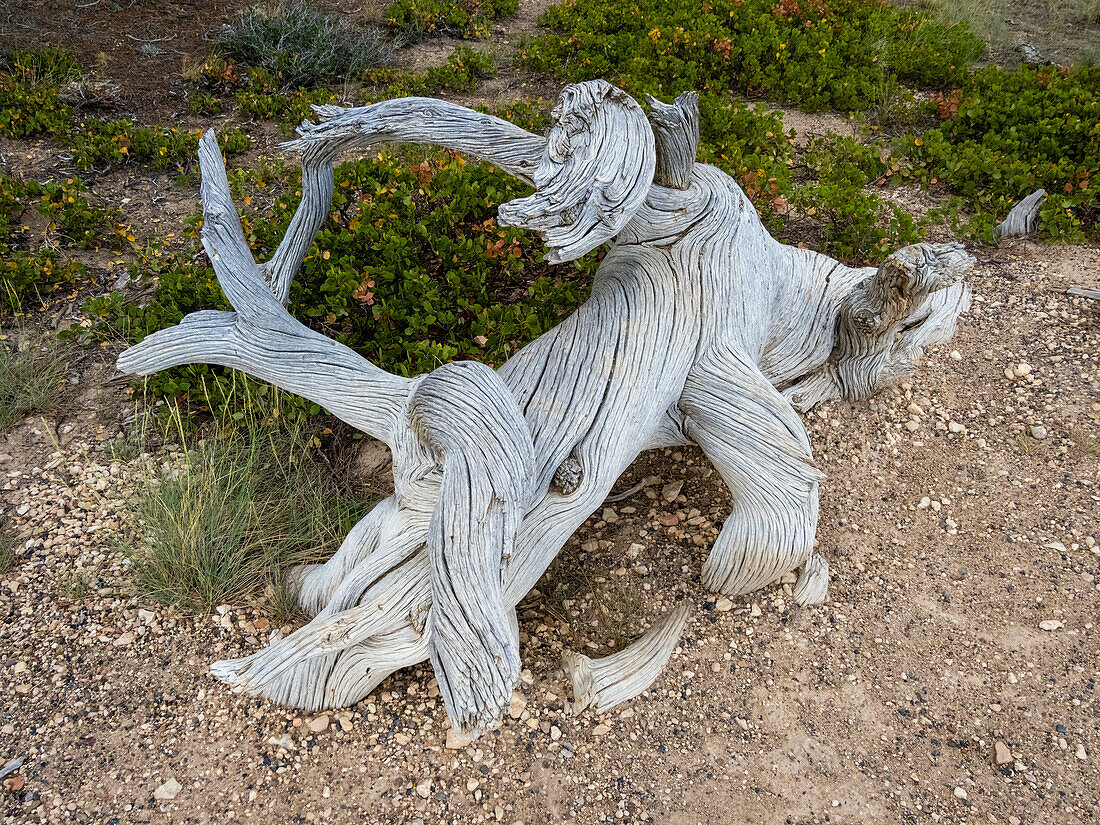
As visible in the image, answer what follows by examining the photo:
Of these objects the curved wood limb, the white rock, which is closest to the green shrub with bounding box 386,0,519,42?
the curved wood limb

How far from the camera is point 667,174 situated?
354 centimetres

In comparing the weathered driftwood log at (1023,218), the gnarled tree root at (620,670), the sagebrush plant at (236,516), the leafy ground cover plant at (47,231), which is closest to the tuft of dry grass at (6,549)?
the sagebrush plant at (236,516)

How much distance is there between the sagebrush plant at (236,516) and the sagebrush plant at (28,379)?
93 cm

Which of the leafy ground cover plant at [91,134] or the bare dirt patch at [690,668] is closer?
the bare dirt patch at [690,668]

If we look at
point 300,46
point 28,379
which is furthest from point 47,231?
point 300,46

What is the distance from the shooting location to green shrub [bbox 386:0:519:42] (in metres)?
9.22

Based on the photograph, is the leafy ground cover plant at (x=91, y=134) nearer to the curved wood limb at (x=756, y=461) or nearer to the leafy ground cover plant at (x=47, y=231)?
the leafy ground cover plant at (x=47, y=231)

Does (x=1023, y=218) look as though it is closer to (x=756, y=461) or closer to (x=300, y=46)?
(x=756, y=461)

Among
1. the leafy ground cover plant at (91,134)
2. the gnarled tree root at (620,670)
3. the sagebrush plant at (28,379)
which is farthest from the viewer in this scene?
the leafy ground cover plant at (91,134)

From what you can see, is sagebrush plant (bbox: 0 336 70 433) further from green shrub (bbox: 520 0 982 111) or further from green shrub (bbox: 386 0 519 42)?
green shrub (bbox: 386 0 519 42)

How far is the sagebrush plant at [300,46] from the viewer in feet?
26.3

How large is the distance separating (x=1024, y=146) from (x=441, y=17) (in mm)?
6702

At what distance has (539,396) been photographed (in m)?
3.30

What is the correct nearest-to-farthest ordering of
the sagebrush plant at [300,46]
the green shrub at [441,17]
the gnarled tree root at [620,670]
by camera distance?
the gnarled tree root at [620,670]
the sagebrush plant at [300,46]
the green shrub at [441,17]
